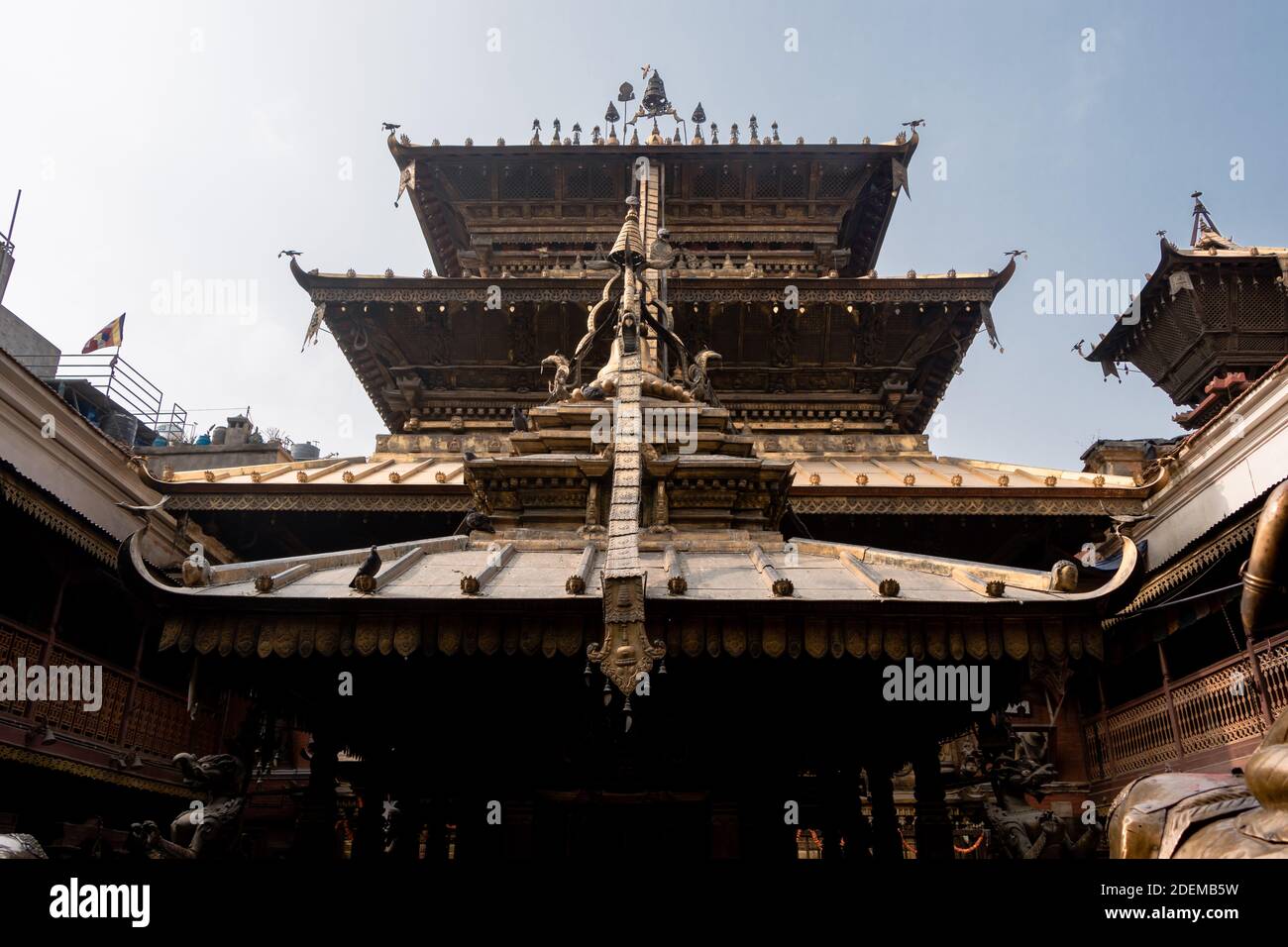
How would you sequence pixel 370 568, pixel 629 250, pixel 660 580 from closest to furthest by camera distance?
1. pixel 370 568
2. pixel 660 580
3. pixel 629 250

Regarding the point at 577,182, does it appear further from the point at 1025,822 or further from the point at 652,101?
the point at 1025,822

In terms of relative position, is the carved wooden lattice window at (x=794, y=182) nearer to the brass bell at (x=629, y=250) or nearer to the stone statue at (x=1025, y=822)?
the brass bell at (x=629, y=250)

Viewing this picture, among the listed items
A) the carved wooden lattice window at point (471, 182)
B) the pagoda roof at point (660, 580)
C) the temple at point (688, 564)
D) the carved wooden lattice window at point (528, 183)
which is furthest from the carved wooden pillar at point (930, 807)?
the carved wooden lattice window at point (471, 182)

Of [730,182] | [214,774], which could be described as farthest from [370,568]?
[730,182]

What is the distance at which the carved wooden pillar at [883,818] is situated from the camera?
317 inches

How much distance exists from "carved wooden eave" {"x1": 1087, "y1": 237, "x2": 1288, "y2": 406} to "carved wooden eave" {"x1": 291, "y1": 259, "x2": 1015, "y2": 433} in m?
10.00

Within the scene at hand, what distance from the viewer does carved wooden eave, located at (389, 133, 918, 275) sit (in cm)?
1867

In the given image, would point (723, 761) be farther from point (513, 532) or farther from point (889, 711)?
point (513, 532)

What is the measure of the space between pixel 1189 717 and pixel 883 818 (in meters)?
7.37

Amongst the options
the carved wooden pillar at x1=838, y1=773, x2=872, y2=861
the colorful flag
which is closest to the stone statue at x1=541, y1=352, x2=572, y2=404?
the carved wooden pillar at x1=838, y1=773, x2=872, y2=861

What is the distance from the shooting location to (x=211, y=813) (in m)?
5.78

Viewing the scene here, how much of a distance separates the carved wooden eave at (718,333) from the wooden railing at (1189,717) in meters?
6.59

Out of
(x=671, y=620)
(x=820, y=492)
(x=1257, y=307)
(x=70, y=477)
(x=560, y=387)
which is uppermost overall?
(x=1257, y=307)
